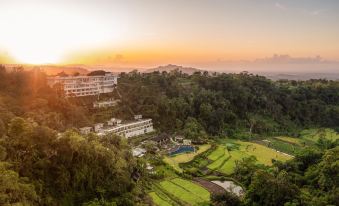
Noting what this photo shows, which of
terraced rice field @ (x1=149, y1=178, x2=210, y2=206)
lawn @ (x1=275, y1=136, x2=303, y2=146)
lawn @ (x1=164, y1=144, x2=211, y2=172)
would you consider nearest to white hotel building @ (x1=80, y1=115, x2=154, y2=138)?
lawn @ (x1=164, y1=144, x2=211, y2=172)

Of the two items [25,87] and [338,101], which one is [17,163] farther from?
[338,101]

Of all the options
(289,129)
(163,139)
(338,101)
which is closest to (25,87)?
(163,139)

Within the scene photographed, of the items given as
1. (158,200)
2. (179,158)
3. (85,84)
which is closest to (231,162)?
(179,158)

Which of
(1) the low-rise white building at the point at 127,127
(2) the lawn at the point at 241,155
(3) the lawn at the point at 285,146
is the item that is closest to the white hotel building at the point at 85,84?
(1) the low-rise white building at the point at 127,127

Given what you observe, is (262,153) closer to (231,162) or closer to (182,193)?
(231,162)

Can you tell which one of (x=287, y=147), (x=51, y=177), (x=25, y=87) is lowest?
(x=287, y=147)

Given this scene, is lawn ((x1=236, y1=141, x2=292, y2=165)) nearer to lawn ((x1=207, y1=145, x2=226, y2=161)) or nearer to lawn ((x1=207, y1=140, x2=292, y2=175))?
lawn ((x1=207, y1=140, x2=292, y2=175))
